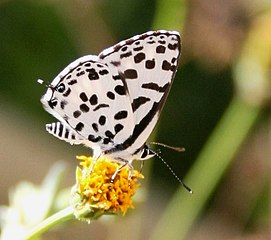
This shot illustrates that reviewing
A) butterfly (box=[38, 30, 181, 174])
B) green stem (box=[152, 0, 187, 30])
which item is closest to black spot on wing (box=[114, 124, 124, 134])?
butterfly (box=[38, 30, 181, 174])

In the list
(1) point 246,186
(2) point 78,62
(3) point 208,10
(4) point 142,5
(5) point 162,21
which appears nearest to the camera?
(2) point 78,62

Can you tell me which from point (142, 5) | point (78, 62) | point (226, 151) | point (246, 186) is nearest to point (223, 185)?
point (246, 186)

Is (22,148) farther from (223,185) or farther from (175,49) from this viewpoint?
(175,49)

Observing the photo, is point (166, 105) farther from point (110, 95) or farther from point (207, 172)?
point (110, 95)

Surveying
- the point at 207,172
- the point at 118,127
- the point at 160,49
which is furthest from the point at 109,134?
the point at 207,172

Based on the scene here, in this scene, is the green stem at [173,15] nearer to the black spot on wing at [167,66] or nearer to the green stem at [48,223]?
the black spot on wing at [167,66]

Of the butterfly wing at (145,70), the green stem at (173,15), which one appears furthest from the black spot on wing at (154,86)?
the green stem at (173,15)
